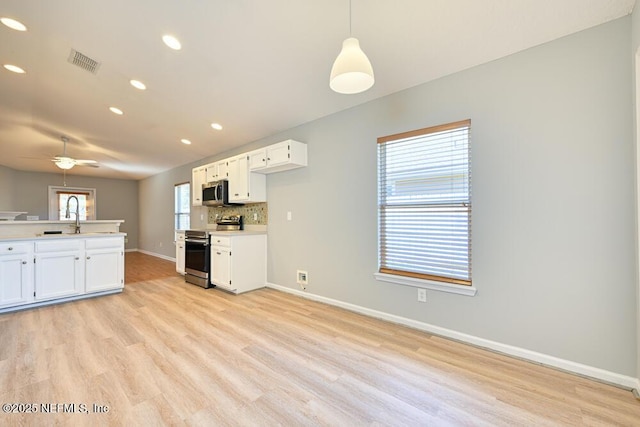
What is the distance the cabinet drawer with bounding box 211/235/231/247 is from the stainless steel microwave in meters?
0.79

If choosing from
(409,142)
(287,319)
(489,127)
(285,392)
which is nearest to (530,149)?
(489,127)

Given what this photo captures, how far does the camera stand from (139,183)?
30.9 feet

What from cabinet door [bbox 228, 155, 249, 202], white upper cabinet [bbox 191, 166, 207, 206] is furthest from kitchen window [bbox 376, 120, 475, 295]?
white upper cabinet [bbox 191, 166, 207, 206]

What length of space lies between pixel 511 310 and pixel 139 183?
1079 cm

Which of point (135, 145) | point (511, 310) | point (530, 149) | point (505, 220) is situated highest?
point (135, 145)

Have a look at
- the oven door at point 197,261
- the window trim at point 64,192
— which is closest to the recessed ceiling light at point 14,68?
the oven door at point 197,261

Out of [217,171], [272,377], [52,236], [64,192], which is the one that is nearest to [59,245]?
[52,236]

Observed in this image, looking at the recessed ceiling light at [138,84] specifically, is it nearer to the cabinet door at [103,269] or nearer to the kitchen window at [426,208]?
the cabinet door at [103,269]

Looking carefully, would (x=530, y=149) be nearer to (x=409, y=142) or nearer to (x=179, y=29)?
(x=409, y=142)

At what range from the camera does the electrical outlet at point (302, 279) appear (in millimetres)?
3838

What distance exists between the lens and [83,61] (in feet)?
10.3

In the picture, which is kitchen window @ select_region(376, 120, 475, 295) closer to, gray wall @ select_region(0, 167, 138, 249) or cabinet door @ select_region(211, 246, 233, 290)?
cabinet door @ select_region(211, 246, 233, 290)

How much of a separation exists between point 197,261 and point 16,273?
207cm

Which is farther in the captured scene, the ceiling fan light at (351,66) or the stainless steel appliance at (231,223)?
the stainless steel appliance at (231,223)
